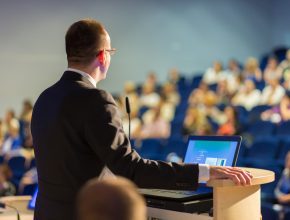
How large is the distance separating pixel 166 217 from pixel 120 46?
9.75 metres

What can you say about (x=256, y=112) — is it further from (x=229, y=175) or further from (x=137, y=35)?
(x=229, y=175)

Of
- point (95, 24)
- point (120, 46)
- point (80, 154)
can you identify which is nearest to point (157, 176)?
point (80, 154)

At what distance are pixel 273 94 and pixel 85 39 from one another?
7.15 meters

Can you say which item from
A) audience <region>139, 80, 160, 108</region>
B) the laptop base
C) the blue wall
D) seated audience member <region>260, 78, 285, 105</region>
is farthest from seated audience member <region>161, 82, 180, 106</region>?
the laptop base

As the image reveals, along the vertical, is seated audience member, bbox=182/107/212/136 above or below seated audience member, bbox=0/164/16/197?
above

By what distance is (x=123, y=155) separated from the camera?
1.62m

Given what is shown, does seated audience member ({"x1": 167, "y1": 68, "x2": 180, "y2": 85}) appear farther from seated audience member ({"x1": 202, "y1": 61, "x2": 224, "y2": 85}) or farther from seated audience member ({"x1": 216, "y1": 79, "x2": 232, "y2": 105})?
seated audience member ({"x1": 216, "y1": 79, "x2": 232, "y2": 105})

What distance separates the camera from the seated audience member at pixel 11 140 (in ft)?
27.4

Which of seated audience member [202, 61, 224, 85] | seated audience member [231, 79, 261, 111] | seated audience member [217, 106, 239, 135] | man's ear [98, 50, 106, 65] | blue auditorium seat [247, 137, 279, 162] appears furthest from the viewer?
seated audience member [202, 61, 224, 85]

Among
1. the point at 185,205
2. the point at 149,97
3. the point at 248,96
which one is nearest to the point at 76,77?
the point at 185,205

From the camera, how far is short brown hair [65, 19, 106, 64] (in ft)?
5.62

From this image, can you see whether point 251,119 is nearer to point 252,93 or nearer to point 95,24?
point 252,93

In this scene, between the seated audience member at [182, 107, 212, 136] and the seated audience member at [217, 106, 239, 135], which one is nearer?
the seated audience member at [217, 106, 239, 135]

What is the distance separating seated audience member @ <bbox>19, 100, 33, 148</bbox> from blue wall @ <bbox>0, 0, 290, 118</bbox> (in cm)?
68
